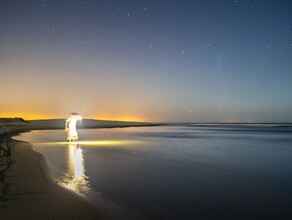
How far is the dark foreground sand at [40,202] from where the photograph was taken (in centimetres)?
674

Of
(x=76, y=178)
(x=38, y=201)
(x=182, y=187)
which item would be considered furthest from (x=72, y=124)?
(x=38, y=201)

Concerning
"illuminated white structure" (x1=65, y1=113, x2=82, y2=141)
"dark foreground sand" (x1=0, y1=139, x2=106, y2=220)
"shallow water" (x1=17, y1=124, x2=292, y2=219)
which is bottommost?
"shallow water" (x1=17, y1=124, x2=292, y2=219)

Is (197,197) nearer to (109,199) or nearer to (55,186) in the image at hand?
(109,199)

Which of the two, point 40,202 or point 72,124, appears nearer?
point 40,202

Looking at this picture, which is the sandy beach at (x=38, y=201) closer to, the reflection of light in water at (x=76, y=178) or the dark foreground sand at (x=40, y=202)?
the dark foreground sand at (x=40, y=202)

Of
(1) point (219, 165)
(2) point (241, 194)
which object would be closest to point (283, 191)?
(2) point (241, 194)

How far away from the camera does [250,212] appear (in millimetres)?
7695

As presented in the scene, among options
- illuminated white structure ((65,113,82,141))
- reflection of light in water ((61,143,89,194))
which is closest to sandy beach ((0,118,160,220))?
reflection of light in water ((61,143,89,194))

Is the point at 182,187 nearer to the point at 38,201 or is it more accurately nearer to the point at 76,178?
the point at 76,178

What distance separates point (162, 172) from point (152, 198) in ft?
15.1

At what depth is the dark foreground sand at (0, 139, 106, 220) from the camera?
Answer: 6.74 meters

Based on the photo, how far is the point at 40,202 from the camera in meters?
7.63

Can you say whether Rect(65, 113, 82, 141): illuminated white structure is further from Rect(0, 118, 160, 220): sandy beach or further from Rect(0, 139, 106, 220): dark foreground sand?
Rect(0, 139, 106, 220): dark foreground sand

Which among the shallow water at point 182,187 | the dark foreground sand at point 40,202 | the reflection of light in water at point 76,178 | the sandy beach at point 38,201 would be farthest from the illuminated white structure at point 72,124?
the dark foreground sand at point 40,202
